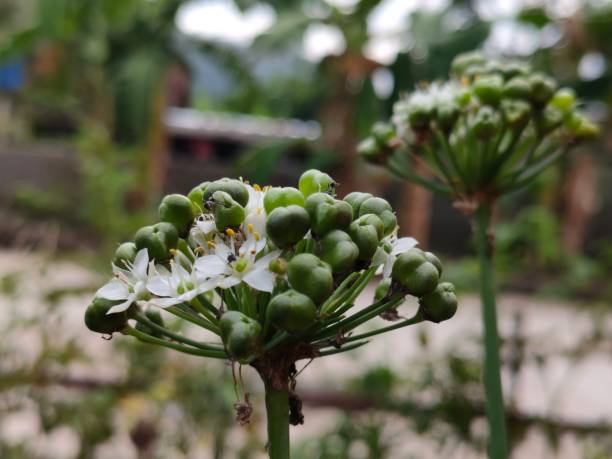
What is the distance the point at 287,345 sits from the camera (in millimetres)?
777

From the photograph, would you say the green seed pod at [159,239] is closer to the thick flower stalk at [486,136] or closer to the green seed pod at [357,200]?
the green seed pod at [357,200]

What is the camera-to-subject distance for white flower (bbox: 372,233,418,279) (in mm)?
815

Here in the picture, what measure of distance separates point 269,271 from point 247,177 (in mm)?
3282

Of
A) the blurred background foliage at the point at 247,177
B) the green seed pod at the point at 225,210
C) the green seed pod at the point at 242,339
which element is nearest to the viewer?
the green seed pod at the point at 242,339

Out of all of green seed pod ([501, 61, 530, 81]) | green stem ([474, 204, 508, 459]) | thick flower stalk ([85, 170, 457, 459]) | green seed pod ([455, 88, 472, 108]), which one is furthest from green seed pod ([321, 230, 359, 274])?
green seed pod ([501, 61, 530, 81])

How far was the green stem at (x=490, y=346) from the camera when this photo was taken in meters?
1.17

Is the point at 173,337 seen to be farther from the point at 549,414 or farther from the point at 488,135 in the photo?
the point at 549,414

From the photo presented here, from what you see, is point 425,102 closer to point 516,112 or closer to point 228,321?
point 516,112

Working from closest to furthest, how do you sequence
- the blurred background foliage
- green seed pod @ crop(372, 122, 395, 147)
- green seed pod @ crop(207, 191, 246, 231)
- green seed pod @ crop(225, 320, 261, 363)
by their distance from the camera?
green seed pod @ crop(225, 320, 261, 363), green seed pod @ crop(207, 191, 246, 231), green seed pod @ crop(372, 122, 395, 147), the blurred background foliage

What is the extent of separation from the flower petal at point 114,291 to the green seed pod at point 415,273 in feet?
1.01

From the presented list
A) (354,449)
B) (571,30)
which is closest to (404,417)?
(354,449)

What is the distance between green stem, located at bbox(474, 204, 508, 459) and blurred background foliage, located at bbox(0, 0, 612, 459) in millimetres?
411

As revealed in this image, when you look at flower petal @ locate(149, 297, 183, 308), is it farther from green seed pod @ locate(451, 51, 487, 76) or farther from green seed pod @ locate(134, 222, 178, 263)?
green seed pod @ locate(451, 51, 487, 76)

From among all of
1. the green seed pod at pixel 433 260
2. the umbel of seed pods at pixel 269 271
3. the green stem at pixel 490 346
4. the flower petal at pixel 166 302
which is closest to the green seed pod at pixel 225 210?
the umbel of seed pods at pixel 269 271
